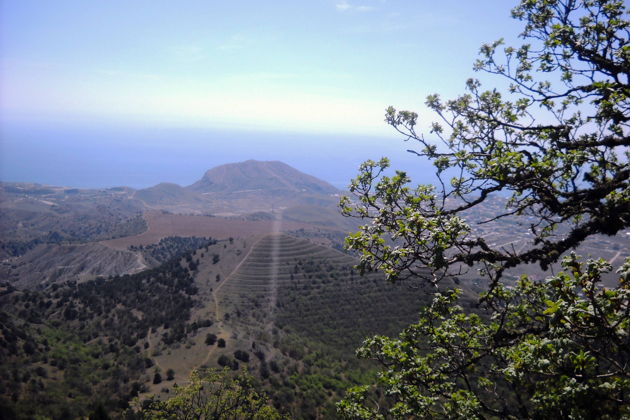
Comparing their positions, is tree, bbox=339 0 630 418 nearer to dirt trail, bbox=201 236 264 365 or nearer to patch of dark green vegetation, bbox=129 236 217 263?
dirt trail, bbox=201 236 264 365

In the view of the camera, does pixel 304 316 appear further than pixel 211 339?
Yes

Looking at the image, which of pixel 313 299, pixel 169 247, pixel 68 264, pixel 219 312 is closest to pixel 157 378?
pixel 219 312

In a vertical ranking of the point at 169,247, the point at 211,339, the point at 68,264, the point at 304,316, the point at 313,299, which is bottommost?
the point at 68,264

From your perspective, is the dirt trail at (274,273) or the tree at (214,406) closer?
the tree at (214,406)

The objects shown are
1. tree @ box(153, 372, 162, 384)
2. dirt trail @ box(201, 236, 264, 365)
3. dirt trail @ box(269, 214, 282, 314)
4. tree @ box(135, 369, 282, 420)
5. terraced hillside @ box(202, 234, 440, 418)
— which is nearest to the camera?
tree @ box(135, 369, 282, 420)

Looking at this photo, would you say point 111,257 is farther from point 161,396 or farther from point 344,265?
point 161,396

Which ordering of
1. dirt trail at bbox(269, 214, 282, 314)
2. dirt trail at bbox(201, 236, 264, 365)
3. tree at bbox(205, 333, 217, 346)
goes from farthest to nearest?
dirt trail at bbox(269, 214, 282, 314), tree at bbox(205, 333, 217, 346), dirt trail at bbox(201, 236, 264, 365)

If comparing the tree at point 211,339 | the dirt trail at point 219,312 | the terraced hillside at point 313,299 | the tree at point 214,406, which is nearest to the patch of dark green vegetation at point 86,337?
the dirt trail at point 219,312

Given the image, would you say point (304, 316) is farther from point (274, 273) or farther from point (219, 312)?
point (274, 273)

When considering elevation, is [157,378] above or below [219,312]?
above

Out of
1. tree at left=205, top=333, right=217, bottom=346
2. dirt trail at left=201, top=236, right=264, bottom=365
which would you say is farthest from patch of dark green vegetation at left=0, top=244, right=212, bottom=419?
tree at left=205, top=333, right=217, bottom=346

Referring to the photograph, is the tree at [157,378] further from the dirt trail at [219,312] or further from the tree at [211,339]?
the tree at [211,339]

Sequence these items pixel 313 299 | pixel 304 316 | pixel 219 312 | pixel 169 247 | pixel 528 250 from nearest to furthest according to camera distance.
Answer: pixel 528 250 → pixel 219 312 → pixel 304 316 → pixel 313 299 → pixel 169 247

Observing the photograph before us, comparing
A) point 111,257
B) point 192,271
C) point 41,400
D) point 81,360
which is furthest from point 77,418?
point 111,257
